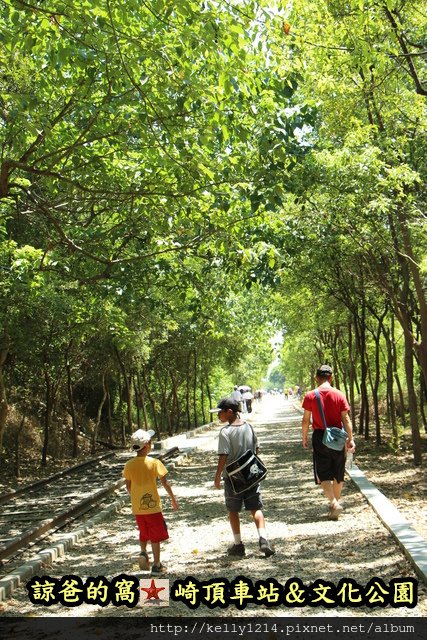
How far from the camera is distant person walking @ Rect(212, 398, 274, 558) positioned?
756 centimetres

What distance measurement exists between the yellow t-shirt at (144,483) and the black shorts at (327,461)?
9.58 feet

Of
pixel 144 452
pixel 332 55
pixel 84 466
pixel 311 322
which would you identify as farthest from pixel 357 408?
pixel 144 452

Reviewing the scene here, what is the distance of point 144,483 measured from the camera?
706 cm

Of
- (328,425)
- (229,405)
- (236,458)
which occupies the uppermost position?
(229,405)

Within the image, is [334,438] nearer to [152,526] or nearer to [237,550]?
[237,550]

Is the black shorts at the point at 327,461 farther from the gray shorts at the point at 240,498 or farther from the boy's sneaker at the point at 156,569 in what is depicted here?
the boy's sneaker at the point at 156,569

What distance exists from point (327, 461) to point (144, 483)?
3.18 meters

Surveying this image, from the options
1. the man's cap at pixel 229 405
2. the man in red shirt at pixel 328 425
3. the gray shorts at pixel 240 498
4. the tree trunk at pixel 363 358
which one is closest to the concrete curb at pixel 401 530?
the man in red shirt at pixel 328 425

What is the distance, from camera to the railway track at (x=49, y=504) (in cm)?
989

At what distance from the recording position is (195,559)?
785 cm

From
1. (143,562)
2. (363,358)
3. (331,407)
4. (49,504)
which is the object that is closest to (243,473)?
(143,562)

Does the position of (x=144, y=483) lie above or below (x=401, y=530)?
above

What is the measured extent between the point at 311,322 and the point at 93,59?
2061 centimetres

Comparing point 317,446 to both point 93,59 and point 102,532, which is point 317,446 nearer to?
point 102,532
